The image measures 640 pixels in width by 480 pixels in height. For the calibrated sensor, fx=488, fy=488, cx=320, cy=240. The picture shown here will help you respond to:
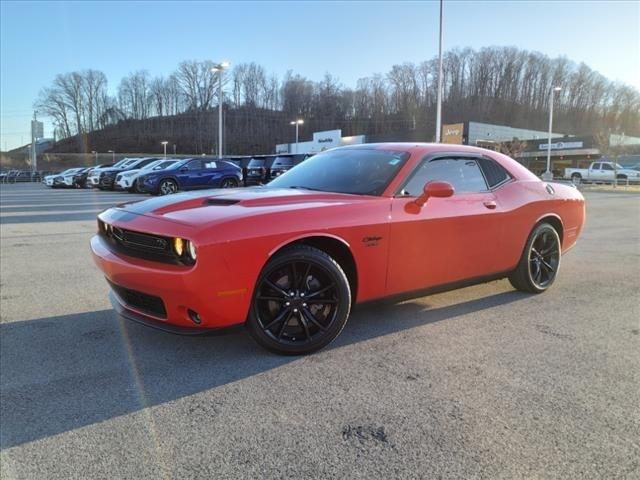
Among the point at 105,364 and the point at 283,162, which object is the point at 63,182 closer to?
the point at 283,162

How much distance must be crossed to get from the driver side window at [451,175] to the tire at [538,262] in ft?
2.92

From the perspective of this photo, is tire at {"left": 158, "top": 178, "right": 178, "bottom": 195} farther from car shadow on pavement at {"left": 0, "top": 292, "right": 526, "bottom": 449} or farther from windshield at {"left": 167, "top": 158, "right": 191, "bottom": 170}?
car shadow on pavement at {"left": 0, "top": 292, "right": 526, "bottom": 449}

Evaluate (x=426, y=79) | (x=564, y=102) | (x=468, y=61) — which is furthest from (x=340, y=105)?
(x=564, y=102)

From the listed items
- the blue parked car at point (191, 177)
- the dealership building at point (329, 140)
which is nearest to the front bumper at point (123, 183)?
the blue parked car at point (191, 177)

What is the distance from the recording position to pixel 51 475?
2062mm

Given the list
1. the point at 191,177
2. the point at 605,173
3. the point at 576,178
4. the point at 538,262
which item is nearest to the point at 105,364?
the point at 538,262

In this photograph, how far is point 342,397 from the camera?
2764mm

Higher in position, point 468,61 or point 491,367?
point 468,61

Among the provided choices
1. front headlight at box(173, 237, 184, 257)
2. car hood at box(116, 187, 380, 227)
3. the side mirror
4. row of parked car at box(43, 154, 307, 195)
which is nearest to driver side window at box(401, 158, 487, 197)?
the side mirror

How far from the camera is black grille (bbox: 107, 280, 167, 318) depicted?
3062 mm

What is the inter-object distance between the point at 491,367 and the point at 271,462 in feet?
5.58

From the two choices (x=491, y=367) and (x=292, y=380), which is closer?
(x=292, y=380)

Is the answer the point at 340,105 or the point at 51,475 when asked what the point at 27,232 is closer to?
the point at 51,475

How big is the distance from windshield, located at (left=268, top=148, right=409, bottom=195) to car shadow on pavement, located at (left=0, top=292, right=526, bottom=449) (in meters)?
1.14
